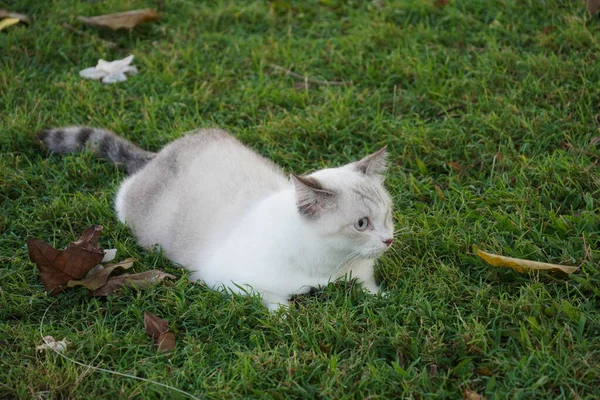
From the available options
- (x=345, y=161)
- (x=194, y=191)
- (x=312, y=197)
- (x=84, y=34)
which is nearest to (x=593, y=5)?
(x=345, y=161)

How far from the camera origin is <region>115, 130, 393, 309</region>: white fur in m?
3.42

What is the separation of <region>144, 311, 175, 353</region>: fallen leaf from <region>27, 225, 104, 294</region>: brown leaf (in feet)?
1.35

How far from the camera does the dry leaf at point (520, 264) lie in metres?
3.42

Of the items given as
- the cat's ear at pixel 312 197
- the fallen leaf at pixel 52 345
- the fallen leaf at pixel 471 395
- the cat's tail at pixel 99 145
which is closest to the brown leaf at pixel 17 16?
the cat's tail at pixel 99 145

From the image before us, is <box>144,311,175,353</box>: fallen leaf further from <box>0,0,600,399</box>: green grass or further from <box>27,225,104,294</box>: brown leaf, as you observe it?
<box>27,225,104,294</box>: brown leaf

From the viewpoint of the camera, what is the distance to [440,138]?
455 cm

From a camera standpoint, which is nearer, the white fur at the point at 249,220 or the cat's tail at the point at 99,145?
the white fur at the point at 249,220

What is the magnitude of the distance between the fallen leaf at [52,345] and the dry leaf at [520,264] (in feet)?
6.35

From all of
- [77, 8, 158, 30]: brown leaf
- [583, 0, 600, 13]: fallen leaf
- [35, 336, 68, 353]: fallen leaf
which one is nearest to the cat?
[35, 336, 68, 353]: fallen leaf

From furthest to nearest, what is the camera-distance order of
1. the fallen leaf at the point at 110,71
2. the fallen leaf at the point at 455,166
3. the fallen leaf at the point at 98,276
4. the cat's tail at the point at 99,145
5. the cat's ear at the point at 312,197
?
the fallen leaf at the point at 110,71 → the cat's tail at the point at 99,145 → the fallen leaf at the point at 455,166 → the fallen leaf at the point at 98,276 → the cat's ear at the point at 312,197

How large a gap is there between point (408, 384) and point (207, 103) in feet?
9.14

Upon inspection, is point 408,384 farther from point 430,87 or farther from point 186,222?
point 430,87

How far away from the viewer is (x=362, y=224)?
3.44 m

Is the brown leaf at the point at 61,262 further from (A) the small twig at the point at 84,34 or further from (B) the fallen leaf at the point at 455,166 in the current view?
(A) the small twig at the point at 84,34
